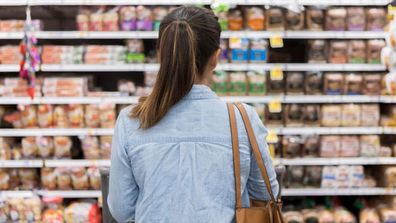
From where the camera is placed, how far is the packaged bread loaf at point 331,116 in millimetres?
3957

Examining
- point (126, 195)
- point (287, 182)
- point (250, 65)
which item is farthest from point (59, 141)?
point (126, 195)

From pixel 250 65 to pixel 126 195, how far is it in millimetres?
2610

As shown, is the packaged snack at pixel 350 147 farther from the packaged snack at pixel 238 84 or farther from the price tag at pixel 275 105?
the packaged snack at pixel 238 84

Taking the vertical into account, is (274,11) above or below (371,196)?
above

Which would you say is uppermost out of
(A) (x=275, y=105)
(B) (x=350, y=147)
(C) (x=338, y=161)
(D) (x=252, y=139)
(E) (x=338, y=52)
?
(E) (x=338, y=52)

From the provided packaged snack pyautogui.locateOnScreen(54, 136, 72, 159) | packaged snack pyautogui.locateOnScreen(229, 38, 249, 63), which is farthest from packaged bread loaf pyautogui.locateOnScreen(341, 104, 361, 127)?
packaged snack pyautogui.locateOnScreen(54, 136, 72, 159)

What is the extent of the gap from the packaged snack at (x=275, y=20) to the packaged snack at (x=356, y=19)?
573 millimetres

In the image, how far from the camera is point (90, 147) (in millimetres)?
3986

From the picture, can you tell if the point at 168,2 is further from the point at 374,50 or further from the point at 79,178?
the point at 374,50

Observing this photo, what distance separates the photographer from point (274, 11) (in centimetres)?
387

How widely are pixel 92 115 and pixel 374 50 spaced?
8.00 ft

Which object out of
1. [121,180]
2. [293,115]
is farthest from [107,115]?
[121,180]

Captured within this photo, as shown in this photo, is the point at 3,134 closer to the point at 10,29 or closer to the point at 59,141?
the point at 59,141

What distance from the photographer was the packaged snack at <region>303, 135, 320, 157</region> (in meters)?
4.02
